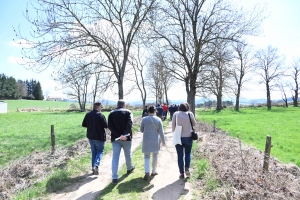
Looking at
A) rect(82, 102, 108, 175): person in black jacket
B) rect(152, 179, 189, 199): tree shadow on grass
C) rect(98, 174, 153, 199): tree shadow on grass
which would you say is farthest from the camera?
rect(82, 102, 108, 175): person in black jacket

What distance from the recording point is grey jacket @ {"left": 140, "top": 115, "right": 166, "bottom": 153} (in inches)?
240

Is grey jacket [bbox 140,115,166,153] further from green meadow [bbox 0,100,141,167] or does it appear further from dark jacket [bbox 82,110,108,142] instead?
green meadow [bbox 0,100,141,167]

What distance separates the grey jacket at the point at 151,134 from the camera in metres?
6.10

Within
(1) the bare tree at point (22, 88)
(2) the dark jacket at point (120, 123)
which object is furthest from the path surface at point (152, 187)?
(1) the bare tree at point (22, 88)

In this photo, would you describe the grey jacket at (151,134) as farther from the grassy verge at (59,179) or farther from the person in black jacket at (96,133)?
the grassy verge at (59,179)

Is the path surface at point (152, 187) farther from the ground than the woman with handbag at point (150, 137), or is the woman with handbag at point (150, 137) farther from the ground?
the woman with handbag at point (150, 137)

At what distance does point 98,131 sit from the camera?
6707mm

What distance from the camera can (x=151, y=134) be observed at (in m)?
6.16

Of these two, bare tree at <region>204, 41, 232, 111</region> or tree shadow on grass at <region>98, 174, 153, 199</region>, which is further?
bare tree at <region>204, 41, 232, 111</region>

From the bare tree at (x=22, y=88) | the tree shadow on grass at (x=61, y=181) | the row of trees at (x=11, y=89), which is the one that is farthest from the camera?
the bare tree at (x=22, y=88)

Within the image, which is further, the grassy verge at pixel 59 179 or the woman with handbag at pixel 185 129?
the woman with handbag at pixel 185 129

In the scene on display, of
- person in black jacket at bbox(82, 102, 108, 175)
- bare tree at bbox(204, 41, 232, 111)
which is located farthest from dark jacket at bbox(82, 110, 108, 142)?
bare tree at bbox(204, 41, 232, 111)

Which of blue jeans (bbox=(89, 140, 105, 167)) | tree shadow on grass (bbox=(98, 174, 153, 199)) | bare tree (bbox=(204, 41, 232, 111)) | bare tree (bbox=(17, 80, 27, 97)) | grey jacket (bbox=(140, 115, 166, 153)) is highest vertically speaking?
bare tree (bbox=(17, 80, 27, 97))

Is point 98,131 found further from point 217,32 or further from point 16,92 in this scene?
point 16,92
